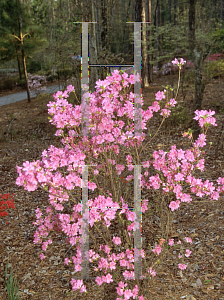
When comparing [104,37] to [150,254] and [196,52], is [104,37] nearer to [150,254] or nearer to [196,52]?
[196,52]

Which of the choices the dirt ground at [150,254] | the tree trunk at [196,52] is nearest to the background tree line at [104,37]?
the tree trunk at [196,52]

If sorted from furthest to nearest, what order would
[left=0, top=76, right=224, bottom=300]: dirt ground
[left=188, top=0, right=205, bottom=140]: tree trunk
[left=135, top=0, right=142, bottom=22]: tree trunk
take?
[left=135, top=0, right=142, bottom=22]: tree trunk → [left=188, top=0, right=205, bottom=140]: tree trunk → [left=0, top=76, right=224, bottom=300]: dirt ground

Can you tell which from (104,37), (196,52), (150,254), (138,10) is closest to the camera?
(150,254)

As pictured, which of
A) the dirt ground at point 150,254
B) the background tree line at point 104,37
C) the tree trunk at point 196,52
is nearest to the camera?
the dirt ground at point 150,254

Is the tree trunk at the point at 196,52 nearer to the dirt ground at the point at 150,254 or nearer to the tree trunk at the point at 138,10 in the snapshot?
the dirt ground at the point at 150,254

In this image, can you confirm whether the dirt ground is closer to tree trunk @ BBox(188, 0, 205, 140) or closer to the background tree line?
tree trunk @ BBox(188, 0, 205, 140)

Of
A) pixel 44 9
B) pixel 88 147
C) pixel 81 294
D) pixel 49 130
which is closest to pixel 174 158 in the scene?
pixel 88 147

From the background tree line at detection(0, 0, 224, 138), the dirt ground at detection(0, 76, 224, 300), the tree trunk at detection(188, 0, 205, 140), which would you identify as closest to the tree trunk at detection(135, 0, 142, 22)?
the background tree line at detection(0, 0, 224, 138)

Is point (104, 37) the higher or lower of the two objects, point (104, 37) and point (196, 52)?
the higher

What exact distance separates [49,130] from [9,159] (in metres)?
2.06

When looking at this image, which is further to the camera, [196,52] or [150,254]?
[196,52]

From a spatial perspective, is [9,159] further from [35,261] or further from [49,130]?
[35,261]

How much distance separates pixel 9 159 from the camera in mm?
5797

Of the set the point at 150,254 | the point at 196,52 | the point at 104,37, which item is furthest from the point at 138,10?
the point at 150,254
